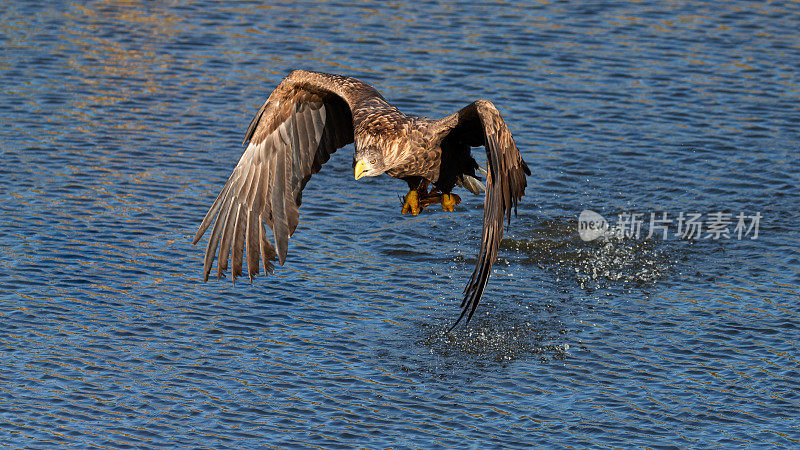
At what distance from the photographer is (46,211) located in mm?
11328

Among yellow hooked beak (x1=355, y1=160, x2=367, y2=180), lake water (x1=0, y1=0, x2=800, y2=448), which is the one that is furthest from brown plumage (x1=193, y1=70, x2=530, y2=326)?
lake water (x1=0, y1=0, x2=800, y2=448)

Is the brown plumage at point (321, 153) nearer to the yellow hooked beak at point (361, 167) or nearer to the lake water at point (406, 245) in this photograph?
the yellow hooked beak at point (361, 167)

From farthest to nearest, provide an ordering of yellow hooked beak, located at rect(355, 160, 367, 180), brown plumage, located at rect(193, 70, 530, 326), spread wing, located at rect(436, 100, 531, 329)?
brown plumage, located at rect(193, 70, 530, 326), yellow hooked beak, located at rect(355, 160, 367, 180), spread wing, located at rect(436, 100, 531, 329)

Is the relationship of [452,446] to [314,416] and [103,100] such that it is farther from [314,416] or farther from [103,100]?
[103,100]

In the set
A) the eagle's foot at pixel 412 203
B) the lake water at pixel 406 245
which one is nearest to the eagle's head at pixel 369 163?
the eagle's foot at pixel 412 203

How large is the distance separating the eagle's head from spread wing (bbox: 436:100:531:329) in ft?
1.49

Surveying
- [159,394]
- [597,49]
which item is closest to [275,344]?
[159,394]

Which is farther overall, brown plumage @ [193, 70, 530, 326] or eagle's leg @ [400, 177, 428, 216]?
eagle's leg @ [400, 177, 428, 216]

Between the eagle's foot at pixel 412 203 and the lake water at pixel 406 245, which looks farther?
the lake water at pixel 406 245

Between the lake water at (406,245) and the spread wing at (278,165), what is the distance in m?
1.15

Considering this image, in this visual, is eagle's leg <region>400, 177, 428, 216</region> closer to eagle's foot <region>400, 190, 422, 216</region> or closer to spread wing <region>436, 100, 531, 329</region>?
eagle's foot <region>400, 190, 422, 216</region>

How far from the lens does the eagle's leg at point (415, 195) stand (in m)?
8.01

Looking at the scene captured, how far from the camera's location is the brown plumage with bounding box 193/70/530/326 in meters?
7.36

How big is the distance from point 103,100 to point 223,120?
155 centimetres
